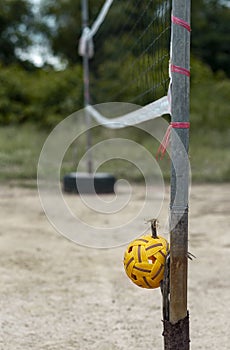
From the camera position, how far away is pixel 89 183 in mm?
7547

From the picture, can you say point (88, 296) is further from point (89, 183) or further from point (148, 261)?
point (89, 183)

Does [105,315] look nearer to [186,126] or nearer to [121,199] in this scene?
[186,126]

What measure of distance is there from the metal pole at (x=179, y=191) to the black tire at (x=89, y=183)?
17.0 feet

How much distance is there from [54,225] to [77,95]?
7798mm

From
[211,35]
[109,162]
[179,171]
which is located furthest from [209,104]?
[179,171]

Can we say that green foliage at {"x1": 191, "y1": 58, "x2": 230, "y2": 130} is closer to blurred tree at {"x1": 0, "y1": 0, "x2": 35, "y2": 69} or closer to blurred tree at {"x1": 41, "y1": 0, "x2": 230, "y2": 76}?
blurred tree at {"x1": 41, "y1": 0, "x2": 230, "y2": 76}

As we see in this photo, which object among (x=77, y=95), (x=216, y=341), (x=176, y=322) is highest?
(x=77, y=95)

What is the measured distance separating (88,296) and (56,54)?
62.1 ft

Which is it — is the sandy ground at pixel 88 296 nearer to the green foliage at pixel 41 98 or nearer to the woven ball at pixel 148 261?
the woven ball at pixel 148 261

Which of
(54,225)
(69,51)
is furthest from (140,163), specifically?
(69,51)

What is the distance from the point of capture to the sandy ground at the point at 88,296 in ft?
9.88

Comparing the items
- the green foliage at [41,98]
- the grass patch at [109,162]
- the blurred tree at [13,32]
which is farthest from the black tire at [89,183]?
the blurred tree at [13,32]

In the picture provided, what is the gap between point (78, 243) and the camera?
507cm

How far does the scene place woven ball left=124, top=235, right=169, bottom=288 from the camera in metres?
2.28
